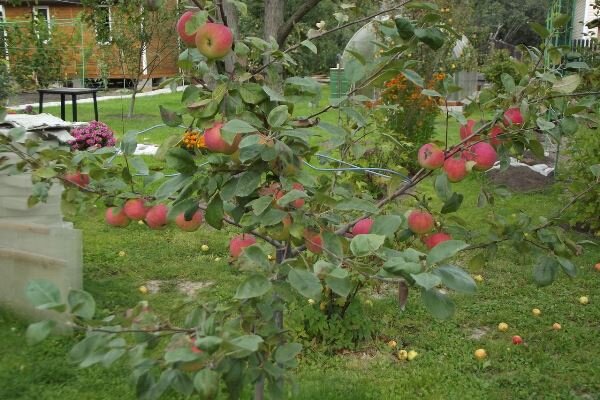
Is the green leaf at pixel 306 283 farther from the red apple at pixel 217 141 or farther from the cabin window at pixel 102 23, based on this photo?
the cabin window at pixel 102 23

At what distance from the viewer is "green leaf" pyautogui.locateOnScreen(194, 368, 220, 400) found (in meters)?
1.16

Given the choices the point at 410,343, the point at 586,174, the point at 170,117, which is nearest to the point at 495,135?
the point at 170,117

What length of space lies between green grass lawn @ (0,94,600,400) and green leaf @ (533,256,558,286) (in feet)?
0.73

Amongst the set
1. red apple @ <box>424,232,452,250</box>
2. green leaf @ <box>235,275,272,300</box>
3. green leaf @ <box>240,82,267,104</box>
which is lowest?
red apple @ <box>424,232,452,250</box>

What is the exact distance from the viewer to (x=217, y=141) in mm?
1557

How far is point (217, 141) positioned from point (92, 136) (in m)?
6.92

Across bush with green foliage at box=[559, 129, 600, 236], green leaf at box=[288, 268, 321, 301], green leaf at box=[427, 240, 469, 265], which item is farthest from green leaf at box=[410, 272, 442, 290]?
bush with green foliage at box=[559, 129, 600, 236]

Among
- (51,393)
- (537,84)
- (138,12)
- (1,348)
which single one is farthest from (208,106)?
(138,12)

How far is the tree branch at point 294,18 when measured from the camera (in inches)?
324

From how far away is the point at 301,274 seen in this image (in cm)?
135

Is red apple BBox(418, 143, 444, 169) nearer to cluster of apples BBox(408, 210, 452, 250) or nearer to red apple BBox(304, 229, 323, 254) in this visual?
cluster of apples BBox(408, 210, 452, 250)

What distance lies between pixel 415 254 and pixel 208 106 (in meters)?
0.63

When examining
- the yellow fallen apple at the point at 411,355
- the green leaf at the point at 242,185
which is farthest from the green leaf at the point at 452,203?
the yellow fallen apple at the point at 411,355

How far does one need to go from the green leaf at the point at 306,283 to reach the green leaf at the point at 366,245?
102 mm
